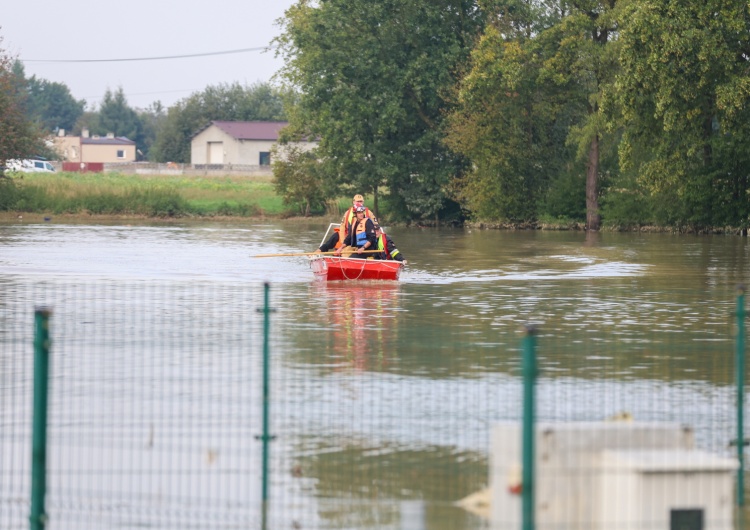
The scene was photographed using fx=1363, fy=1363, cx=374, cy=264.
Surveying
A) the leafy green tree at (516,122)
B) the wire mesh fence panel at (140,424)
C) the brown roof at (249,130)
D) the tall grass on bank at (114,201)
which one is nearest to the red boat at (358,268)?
the wire mesh fence panel at (140,424)

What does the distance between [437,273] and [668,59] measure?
52.1 feet

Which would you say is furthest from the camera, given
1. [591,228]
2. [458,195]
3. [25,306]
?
[458,195]

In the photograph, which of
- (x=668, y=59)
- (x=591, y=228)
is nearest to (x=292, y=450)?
(x=668, y=59)

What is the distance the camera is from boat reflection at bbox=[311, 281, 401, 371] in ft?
50.0

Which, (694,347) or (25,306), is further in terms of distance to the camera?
(25,306)

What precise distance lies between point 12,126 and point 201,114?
8232 centimetres

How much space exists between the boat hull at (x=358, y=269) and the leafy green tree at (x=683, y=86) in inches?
728

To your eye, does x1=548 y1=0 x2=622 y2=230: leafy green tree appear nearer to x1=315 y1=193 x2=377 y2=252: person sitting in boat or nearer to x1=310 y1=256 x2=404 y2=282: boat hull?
x1=315 y1=193 x2=377 y2=252: person sitting in boat

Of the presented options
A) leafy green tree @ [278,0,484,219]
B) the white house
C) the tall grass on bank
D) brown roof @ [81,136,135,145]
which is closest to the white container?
leafy green tree @ [278,0,484,219]

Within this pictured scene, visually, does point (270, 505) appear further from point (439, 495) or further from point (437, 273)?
point (437, 273)

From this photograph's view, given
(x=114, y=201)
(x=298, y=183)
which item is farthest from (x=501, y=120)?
(x=114, y=201)

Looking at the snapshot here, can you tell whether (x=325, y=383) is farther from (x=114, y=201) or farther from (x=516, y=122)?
(x=114, y=201)

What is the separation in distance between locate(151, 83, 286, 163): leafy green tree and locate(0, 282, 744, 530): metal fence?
5023 inches

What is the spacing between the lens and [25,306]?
21094mm
